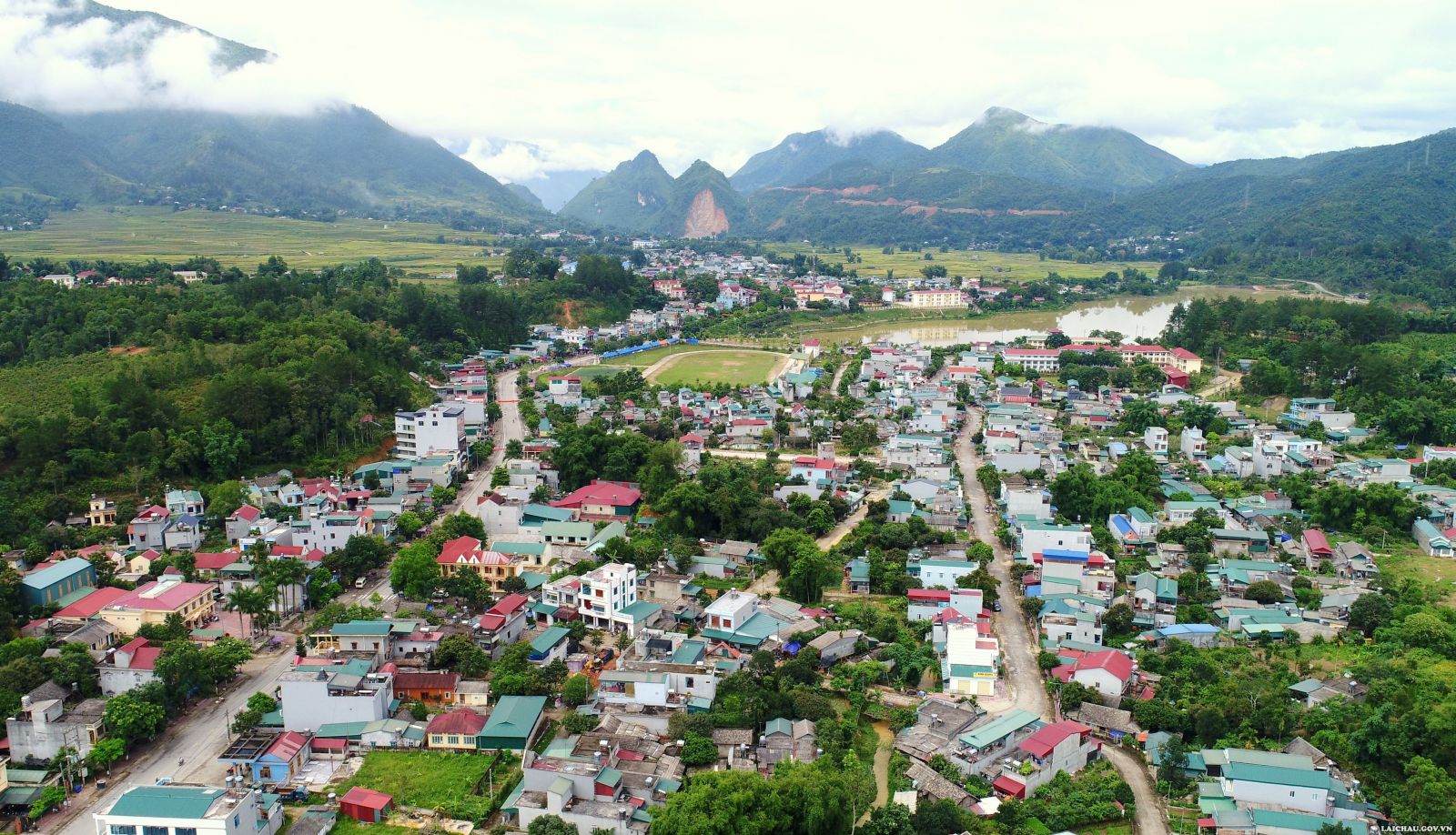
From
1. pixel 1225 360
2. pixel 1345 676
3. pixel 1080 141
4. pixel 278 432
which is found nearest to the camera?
pixel 1345 676

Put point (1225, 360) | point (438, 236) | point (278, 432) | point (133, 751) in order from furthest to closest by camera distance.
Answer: point (438, 236), point (1225, 360), point (278, 432), point (133, 751)

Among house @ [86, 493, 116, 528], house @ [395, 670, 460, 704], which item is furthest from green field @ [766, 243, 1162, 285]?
house @ [395, 670, 460, 704]

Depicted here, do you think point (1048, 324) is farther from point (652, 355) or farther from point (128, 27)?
point (128, 27)

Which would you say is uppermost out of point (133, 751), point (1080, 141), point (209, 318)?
point (1080, 141)

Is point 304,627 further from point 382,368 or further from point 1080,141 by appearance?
point 1080,141

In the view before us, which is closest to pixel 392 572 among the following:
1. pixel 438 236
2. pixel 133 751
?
pixel 133 751

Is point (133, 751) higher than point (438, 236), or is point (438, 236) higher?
point (438, 236)

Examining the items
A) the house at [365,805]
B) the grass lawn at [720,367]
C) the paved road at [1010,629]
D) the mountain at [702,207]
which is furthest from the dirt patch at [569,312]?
the mountain at [702,207]

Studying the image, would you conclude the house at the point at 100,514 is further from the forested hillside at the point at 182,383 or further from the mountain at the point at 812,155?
the mountain at the point at 812,155
